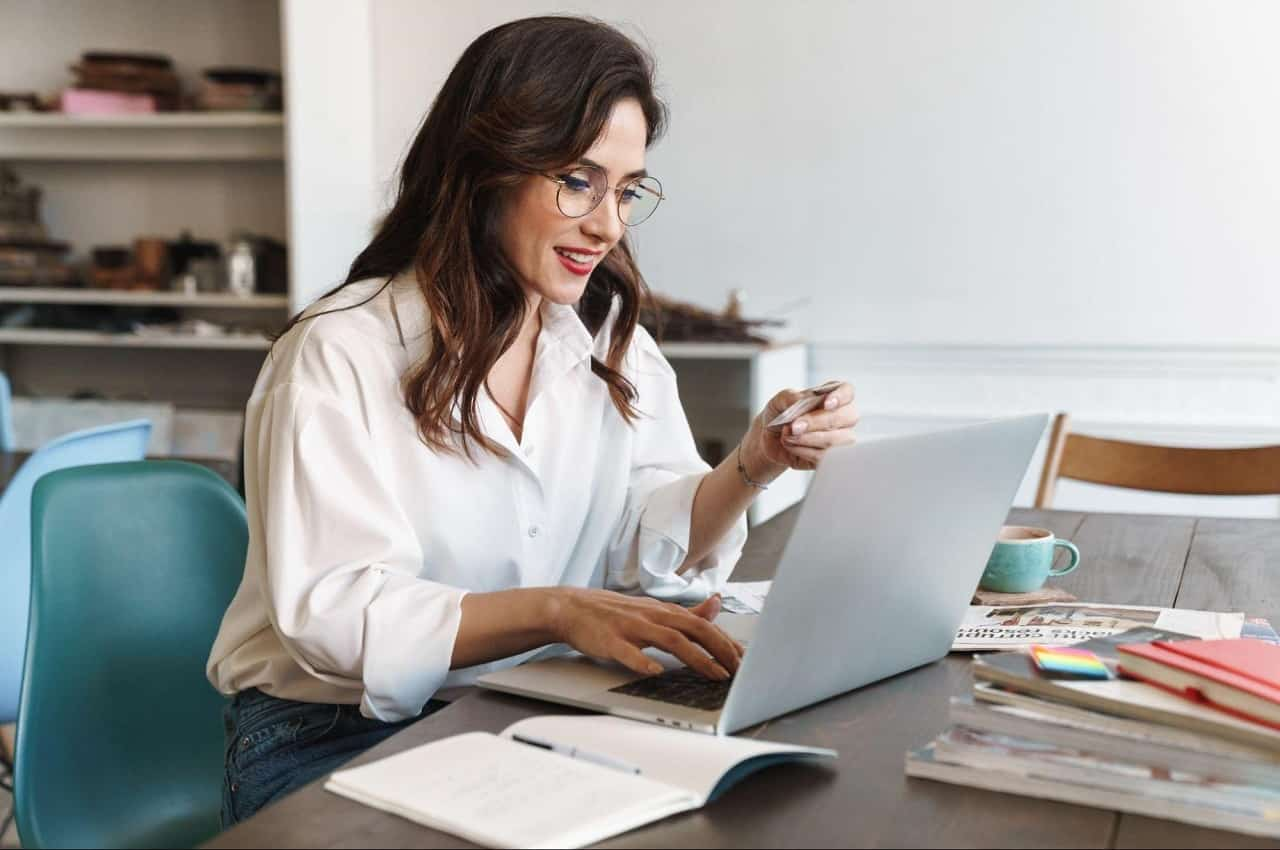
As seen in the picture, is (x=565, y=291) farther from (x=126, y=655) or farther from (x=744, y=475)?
(x=126, y=655)

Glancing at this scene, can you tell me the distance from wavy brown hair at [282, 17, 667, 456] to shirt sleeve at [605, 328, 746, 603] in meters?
0.24

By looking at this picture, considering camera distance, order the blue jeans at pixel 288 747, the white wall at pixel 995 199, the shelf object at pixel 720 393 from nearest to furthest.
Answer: the blue jeans at pixel 288 747 → the white wall at pixel 995 199 → the shelf object at pixel 720 393

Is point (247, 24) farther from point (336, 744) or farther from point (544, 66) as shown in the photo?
point (336, 744)

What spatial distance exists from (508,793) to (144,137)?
162 inches

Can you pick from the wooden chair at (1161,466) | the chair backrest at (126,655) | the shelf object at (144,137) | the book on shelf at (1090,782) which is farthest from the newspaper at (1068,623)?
the shelf object at (144,137)

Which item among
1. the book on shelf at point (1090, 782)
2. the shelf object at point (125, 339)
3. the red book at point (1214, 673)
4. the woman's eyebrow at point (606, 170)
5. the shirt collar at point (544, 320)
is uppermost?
the woman's eyebrow at point (606, 170)

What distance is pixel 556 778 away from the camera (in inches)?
34.9

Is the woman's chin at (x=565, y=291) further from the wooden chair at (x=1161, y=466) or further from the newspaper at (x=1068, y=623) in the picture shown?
the wooden chair at (x=1161, y=466)

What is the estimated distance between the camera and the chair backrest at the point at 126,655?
155 centimetres

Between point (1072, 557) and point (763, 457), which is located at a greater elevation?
point (763, 457)

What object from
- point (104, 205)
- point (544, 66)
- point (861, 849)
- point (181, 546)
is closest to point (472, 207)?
point (544, 66)

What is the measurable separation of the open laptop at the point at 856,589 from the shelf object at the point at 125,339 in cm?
333

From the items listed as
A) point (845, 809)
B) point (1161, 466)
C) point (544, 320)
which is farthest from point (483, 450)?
point (1161, 466)

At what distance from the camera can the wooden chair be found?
2.49 metres
